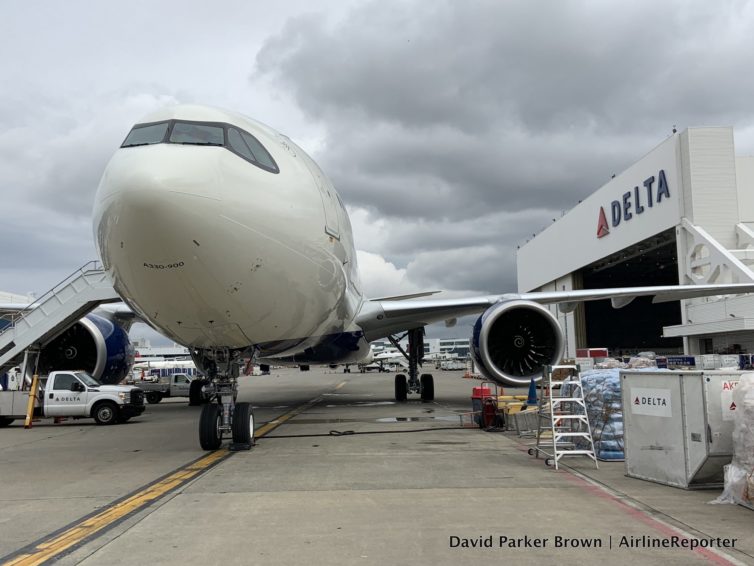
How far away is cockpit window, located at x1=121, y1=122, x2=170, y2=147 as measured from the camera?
21.6 ft

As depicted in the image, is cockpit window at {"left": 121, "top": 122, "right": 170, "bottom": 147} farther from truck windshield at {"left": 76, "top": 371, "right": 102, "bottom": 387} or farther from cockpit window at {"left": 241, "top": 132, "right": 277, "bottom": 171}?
truck windshield at {"left": 76, "top": 371, "right": 102, "bottom": 387}

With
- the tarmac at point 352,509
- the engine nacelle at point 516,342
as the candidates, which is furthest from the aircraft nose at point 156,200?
the engine nacelle at point 516,342

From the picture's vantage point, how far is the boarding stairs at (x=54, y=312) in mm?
13453

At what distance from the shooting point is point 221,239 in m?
6.29

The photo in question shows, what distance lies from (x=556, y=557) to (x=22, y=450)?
9310 millimetres

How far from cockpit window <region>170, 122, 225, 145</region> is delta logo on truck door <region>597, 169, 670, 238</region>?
26900 millimetres

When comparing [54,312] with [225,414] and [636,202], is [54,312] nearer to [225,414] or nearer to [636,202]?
[225,414]

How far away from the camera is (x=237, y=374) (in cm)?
920

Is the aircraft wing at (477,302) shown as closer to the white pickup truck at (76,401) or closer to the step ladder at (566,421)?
the step ladder at (566,421)

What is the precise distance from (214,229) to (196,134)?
1.21 m

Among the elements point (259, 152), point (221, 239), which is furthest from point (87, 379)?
point (221, 239)

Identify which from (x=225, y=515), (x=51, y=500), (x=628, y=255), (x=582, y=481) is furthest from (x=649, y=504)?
(x=628, y=255)

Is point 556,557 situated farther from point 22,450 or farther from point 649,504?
point 22,450

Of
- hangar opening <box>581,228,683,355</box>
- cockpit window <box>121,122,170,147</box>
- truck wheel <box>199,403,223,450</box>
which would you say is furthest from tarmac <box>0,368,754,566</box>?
hangar opening <box>581,228,683,355</box>
